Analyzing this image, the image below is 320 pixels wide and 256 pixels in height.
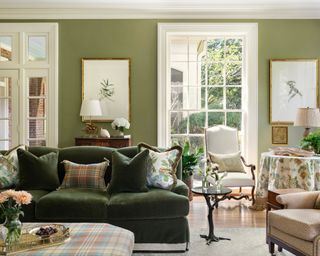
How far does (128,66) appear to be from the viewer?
241 inches

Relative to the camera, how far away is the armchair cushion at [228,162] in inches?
216

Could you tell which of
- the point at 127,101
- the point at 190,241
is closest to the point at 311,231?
the point at 190,241

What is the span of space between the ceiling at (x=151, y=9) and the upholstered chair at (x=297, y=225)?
3461 mm

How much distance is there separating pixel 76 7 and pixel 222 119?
9.72ft

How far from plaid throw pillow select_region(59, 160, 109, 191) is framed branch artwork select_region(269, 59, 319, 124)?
319 cm

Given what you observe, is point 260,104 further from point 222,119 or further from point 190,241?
point 190,241

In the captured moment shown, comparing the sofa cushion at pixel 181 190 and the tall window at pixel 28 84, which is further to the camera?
the tall window at pixel 28 84

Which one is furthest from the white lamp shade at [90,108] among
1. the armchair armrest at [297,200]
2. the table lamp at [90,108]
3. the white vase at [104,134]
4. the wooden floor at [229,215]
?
the armchair armrest at [297,200]

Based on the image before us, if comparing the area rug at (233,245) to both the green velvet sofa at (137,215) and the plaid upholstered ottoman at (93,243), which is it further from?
the plaid upholstered ottoman at (93,243)

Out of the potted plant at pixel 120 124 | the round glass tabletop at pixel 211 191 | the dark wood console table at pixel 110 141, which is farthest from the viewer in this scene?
the potted plant at pixel 120 124

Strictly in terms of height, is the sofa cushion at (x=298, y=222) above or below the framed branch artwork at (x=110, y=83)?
below

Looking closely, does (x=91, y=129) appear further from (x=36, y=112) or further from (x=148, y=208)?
(x=148, y=208)

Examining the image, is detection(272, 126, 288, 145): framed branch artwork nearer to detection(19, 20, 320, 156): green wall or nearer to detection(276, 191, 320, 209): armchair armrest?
detection(19, 20, 320, 156): green wall

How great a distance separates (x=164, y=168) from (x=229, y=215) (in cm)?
142
